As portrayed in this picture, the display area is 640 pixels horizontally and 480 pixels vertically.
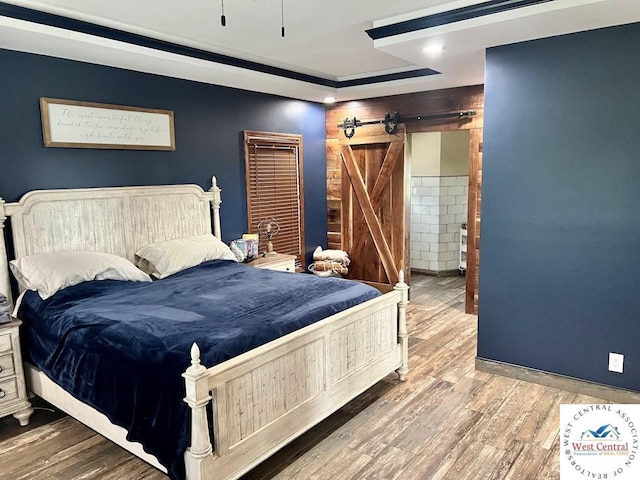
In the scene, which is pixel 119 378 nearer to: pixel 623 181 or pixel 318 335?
pixel 318 335

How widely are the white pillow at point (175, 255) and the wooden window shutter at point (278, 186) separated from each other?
0.92m

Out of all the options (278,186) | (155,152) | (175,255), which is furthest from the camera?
(278,186)

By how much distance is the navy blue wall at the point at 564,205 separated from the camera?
3.12 metres

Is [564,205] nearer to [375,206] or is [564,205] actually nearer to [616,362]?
[616,362]

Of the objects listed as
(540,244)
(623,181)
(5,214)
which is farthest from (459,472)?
(5,214)

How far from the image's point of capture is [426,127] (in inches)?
211

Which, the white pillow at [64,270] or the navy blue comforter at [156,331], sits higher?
the white pillow at [64,270]

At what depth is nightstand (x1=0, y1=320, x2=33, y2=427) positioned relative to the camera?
3.06 m

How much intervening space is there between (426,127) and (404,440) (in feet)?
11.5

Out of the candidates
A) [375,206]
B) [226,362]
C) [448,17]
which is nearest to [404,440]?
[226,362]

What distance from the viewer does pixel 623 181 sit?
3.12 metres

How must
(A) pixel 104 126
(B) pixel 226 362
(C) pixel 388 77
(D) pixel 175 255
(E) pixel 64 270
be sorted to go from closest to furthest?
(B) pixel 226 362 → (E) pixel 64 270 → (A) pixel 104 126 → (D) pixel 175 255 → (C) pixel 388 77

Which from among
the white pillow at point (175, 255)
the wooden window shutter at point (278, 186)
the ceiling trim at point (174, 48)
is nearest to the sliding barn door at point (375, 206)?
the wooden window shutter at point (278, 186)

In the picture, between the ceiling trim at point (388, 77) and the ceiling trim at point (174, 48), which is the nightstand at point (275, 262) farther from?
the ceiling trim at point (388, 77)
